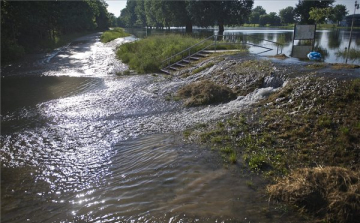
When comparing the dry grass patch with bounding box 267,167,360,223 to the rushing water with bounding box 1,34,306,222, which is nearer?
the dry grass patch with bounding box 267,167,360,223

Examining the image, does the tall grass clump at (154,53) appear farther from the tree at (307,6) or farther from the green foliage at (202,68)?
the tree at (307,6)

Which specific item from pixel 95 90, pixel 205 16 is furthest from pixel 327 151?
pixel 205 16

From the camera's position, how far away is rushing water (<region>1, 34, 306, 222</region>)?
476 cm

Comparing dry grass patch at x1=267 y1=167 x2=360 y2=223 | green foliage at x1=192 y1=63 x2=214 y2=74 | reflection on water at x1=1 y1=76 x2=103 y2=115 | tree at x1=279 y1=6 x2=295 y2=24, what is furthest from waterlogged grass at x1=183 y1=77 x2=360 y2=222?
tree at x1=279 y1=6 x2=295 y2=24

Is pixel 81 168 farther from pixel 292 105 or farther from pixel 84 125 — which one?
pixel 292 105

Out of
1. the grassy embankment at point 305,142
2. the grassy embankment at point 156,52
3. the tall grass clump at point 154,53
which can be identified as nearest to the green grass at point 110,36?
the tall grass clump at point 154,53

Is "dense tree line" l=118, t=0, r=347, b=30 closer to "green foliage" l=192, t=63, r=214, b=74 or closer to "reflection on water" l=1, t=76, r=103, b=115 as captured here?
"green foliage" l=192, t=63, r=214, b=74

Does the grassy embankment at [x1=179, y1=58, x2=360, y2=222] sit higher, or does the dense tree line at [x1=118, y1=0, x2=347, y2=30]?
the dense tree line at [x1=118, y1=0, x2=347, y2=30]

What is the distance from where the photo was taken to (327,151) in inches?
238

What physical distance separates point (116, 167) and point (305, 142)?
479 centimetres

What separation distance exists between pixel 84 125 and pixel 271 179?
263 inches

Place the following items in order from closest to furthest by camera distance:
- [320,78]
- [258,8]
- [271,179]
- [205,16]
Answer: [271,179] < [320,78] < [205,16] < [258,8]

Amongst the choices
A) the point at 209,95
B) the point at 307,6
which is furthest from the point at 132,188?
the point at 307,6

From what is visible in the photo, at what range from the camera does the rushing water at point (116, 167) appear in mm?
4762
